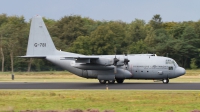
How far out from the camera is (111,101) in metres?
31.2

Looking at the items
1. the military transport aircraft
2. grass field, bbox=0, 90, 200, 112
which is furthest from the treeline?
grass field, bbox=0, 90, 200, 112

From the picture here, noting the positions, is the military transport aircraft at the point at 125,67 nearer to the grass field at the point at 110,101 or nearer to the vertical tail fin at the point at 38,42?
the vertical tail fin at the point at 38,42

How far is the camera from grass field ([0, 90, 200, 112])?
90.3 feet

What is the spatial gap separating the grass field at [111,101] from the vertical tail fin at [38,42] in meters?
16.6

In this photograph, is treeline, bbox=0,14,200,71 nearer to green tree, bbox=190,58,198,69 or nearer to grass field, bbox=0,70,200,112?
green tree, bbox=190,58,198,69

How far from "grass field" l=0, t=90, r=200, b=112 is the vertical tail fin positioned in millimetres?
16598

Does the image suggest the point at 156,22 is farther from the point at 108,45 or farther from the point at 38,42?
the point at 38,42

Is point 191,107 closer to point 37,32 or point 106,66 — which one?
point 106,66

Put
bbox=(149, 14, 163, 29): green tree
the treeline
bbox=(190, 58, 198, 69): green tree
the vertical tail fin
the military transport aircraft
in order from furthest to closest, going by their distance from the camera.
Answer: bbox=(149, 14, 163, 29): green tree → the treeline → bbox=(190, 58, 198, 69): green tree → the vertical tail fin → the military transport aircraft

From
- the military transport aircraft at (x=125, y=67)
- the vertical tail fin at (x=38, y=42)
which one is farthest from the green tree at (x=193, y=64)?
the vertical tail fin at (x=38, y=42)

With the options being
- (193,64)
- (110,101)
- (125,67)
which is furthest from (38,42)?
(193,64)

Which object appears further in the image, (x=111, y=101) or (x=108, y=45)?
(x=108, y=45)

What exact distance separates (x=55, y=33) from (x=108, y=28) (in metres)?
16.8

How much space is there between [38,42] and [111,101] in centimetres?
2430
